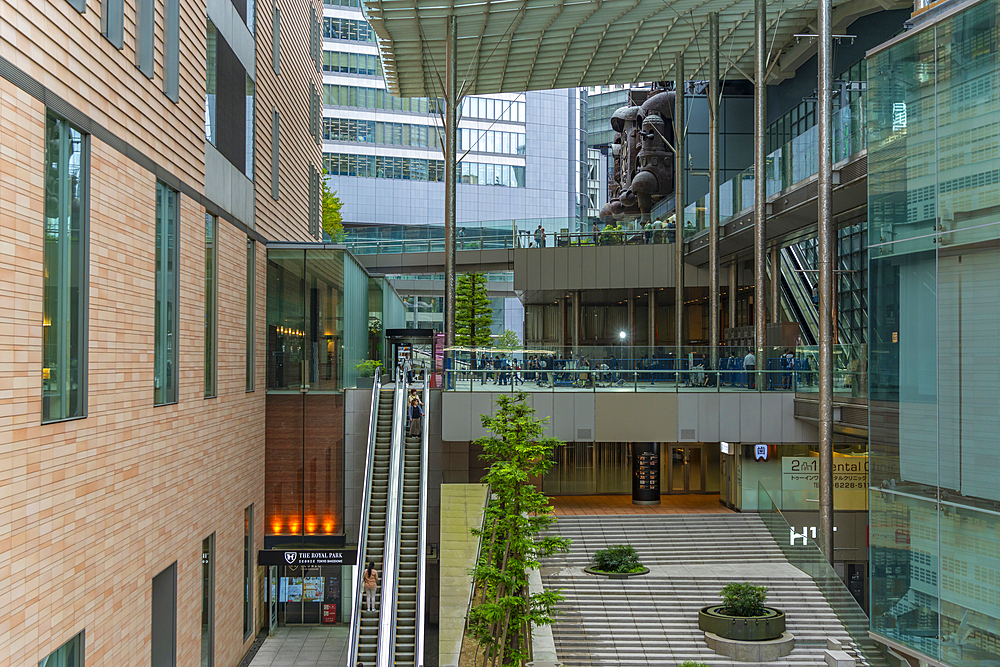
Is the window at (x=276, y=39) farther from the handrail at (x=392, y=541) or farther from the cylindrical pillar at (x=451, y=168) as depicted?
the handrail at (x=392, y=541)

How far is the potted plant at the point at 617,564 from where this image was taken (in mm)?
21062

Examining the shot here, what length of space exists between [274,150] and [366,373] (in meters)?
6.58

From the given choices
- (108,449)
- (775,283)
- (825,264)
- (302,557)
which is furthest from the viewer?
(775,283)

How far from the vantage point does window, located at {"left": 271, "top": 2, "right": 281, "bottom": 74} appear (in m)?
23.0

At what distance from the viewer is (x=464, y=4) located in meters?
25.8

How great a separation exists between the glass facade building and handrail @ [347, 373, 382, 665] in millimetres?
10080

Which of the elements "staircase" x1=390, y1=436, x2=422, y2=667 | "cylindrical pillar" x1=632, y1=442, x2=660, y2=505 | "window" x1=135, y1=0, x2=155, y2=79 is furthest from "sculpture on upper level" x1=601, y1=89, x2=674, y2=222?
"window" x1=135, y1=0, x2=155, y2=79

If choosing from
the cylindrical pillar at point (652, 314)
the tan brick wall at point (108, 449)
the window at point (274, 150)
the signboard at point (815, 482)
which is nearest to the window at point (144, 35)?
the tan brick wall at point (108, 449)

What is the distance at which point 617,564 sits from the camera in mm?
21359

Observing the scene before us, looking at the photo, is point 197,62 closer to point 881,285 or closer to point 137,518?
point 137,518

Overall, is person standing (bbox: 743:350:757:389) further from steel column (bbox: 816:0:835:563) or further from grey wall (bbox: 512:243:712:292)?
grey wall (bbox: 512:243:712:292)

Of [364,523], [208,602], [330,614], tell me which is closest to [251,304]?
[364,523]

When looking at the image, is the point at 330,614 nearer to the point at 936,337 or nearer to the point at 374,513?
the point at 374,513

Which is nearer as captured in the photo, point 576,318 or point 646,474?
point 646,474
